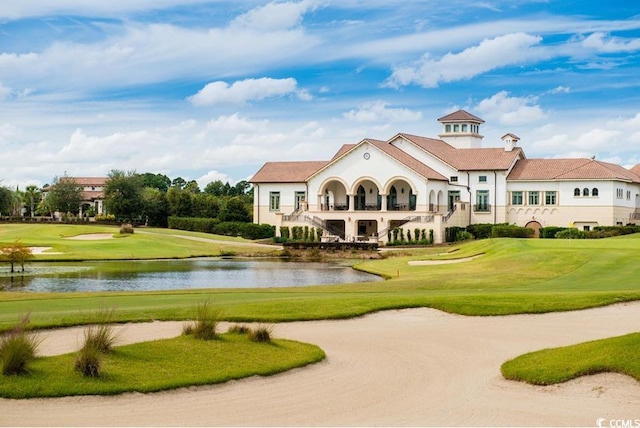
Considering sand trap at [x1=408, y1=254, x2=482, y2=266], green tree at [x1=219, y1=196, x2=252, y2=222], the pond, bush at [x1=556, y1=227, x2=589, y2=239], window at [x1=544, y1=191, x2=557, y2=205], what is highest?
window at [x1=544, y1=191, x2=557, y2=205]

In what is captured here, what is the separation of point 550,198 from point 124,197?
1693 inches

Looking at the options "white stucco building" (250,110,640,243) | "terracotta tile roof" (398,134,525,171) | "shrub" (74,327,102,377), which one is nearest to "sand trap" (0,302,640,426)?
"shrub" (74,327,102,377)

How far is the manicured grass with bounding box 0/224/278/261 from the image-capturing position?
57094mm

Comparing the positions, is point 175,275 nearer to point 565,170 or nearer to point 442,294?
point 442,294

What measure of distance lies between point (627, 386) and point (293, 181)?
224 ft

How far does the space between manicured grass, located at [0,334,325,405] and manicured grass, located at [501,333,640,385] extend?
357 cm

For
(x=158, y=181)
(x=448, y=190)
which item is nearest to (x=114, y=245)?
(x=448, y=190)

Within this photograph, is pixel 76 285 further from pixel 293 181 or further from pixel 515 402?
pixel 293 181

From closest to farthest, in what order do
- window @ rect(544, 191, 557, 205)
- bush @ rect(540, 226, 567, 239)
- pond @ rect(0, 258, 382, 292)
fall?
pond @ rect(0, 258, 382, 292) → bush @ rect(540, 226, 567, 239) → window @ rect(544, 191, 557, 205)

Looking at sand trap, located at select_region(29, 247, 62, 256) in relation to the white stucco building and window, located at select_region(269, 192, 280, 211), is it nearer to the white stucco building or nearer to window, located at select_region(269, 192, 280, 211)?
the white stucco building

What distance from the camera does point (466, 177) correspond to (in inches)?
2960

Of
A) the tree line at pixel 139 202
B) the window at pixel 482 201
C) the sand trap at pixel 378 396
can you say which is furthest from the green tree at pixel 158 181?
the sand trap at pixel 378 396

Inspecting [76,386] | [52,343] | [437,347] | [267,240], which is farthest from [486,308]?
[267,240]

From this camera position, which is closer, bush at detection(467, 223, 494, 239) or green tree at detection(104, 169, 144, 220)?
bush at detection(467, 223, 494, 239)
